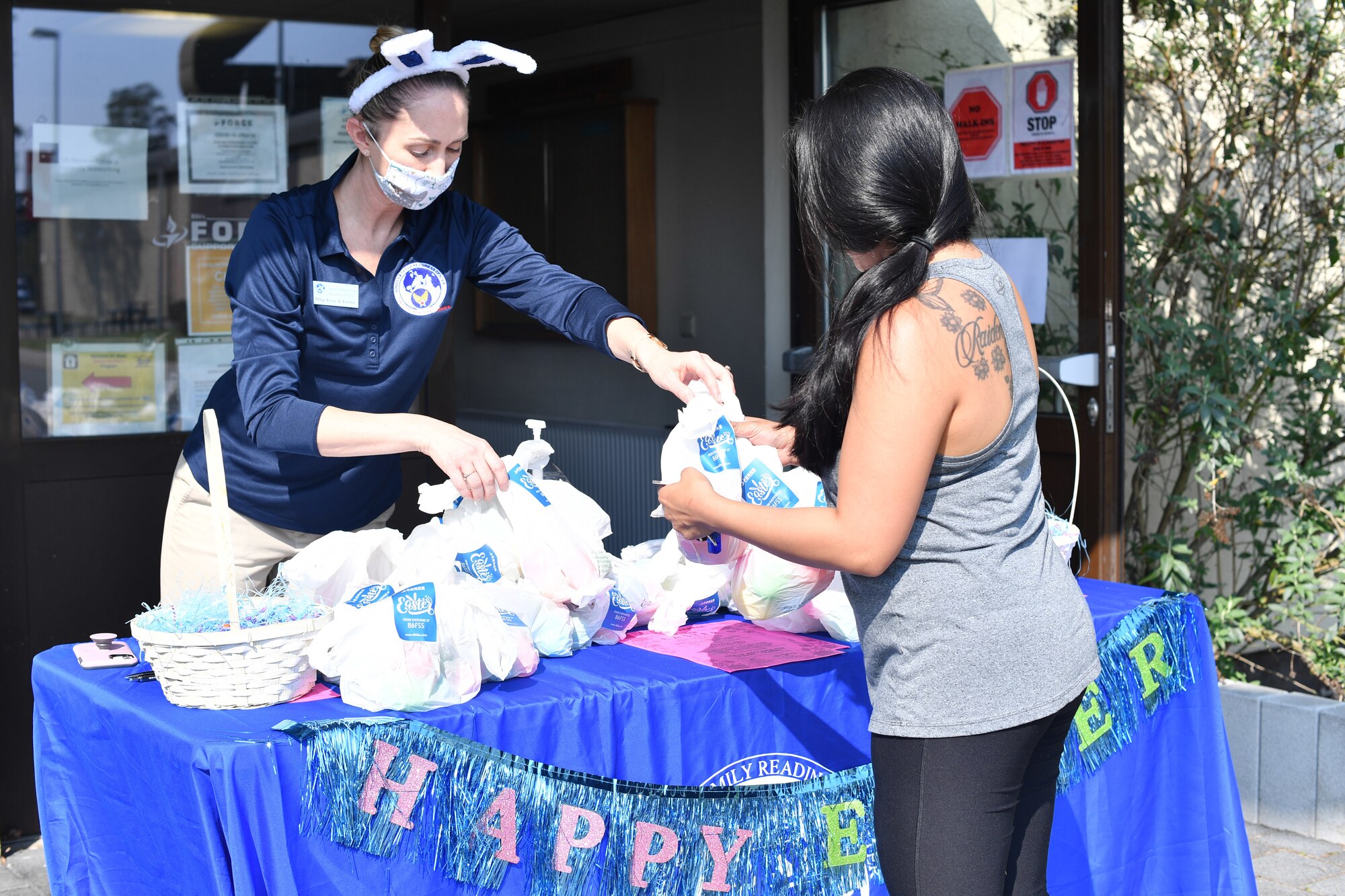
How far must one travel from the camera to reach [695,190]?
5988mm

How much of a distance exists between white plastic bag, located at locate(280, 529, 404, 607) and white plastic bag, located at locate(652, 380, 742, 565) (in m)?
0.44

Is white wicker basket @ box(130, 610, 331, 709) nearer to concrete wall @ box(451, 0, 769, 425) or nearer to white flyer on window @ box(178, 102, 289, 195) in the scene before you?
white flyer on window @ box(178, 102, 289, 195)

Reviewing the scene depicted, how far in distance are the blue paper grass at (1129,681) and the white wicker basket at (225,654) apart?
1302mm

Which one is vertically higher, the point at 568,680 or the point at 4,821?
the point at 568,680

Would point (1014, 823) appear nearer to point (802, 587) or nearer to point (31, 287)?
point (802, 587)

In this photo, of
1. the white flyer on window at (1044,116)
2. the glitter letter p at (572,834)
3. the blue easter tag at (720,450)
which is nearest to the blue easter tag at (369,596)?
the glitter letter p at (572,834)

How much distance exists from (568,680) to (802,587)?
1.47 ft

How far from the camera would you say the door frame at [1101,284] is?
3.68 meters

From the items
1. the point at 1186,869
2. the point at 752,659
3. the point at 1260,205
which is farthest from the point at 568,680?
the point at 1260,205

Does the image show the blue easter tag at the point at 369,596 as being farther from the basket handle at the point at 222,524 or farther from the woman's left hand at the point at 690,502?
the woman's left hand at the point at 690,502

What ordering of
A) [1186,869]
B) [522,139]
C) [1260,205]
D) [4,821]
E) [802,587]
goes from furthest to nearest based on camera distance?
[522,139], [1260,205], [4,821], [1186,869], [802,587]

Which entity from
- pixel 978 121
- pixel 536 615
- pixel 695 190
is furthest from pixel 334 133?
pixel 695 190

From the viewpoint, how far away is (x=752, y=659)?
2184 millimetres

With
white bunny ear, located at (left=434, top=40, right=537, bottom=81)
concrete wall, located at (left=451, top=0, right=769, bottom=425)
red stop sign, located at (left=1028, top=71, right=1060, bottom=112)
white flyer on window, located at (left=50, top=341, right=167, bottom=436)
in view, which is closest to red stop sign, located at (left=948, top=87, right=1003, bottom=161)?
red stop sign, located at (left=1028, top=71, right=1060, bottom=112)
